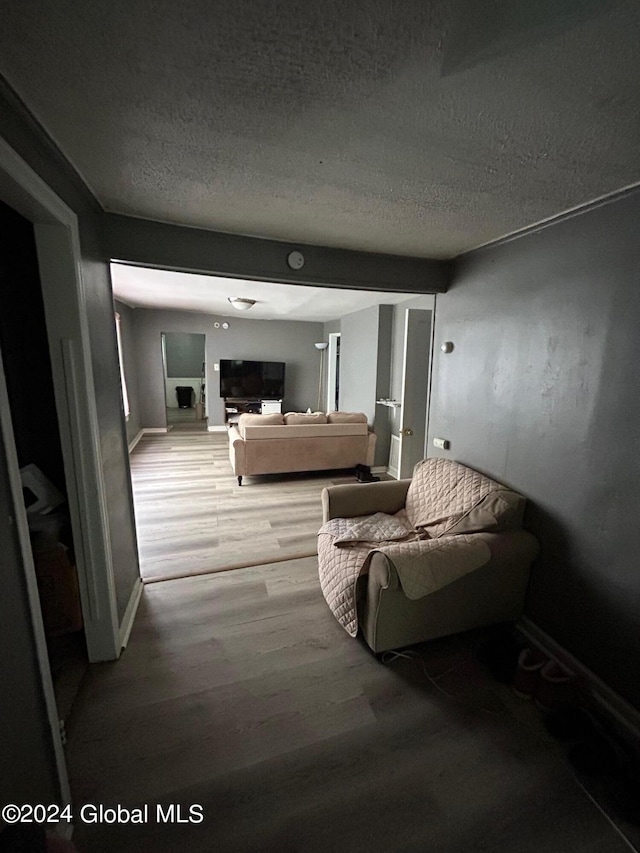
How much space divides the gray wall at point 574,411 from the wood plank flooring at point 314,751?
1.75 ft

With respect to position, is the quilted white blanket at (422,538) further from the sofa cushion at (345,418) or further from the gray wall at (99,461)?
the sofa cushion at (345,418)

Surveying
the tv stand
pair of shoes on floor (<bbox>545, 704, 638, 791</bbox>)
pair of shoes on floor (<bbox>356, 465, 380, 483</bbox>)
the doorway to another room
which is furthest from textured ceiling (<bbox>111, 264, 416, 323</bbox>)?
the doorway to another room

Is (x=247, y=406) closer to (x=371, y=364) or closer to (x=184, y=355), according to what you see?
(x=371, y=364)

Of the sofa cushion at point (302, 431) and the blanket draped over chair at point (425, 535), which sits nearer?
the blanket draped over chair at point (425, 535)

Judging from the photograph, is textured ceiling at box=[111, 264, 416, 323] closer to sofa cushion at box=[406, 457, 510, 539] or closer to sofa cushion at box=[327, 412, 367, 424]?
sofa cushion at box=[327, 412, 367, 424]

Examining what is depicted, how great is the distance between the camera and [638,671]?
1395 mm

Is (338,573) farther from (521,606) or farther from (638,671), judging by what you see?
(638,671)

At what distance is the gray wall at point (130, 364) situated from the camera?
17.9 feet

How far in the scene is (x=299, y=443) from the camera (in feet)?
14.1

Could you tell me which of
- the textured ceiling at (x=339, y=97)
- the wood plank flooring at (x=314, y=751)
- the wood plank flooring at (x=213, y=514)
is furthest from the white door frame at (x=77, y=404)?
the wood plank flooring at (x=213, y=514)

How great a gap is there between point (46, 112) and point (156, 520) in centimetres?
295

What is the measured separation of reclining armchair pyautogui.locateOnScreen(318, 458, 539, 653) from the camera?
5.22 ft

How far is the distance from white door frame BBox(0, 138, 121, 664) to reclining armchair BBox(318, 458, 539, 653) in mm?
1171

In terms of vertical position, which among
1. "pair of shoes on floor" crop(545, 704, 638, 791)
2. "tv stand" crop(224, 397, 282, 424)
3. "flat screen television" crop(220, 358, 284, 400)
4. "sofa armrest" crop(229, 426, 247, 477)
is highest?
"flat screen television" crop(220, 358, 284, 400)
